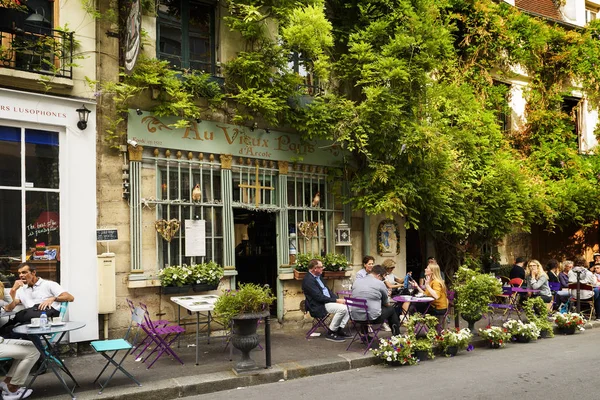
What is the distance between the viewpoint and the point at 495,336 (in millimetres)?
9547

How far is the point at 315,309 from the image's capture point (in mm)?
10031

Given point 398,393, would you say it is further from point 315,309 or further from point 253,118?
point 253,118

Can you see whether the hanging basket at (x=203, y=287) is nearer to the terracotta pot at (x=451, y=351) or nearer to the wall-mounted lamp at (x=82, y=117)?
the wall-mounted lamp at (x=82, y=117)

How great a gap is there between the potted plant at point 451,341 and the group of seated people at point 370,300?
0.67 m

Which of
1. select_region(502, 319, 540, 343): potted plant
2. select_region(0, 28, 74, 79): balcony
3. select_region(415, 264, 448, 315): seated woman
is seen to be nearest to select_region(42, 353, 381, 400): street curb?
select_region(415, 264, 448, 315): seated woman

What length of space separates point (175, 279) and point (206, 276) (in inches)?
21.6

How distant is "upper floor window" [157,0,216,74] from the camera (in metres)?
10.3

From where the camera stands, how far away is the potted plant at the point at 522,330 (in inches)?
397

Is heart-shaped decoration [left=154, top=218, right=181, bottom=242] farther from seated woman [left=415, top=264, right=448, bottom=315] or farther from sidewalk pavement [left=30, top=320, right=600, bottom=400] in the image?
seated woman [left=415, top=264, right=448, bottom=315]

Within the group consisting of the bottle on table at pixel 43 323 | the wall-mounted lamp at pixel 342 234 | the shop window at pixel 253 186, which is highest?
the shop window at pixel 253 186

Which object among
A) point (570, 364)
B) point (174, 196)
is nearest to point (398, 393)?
point (570, 364)

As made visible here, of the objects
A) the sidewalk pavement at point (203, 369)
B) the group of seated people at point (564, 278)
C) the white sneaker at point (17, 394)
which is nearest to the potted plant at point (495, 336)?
the sidewalk pavement at point (203, 369)

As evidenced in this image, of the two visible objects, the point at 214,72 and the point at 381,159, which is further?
the point at 381,159

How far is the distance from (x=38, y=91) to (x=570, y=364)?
8.78m
